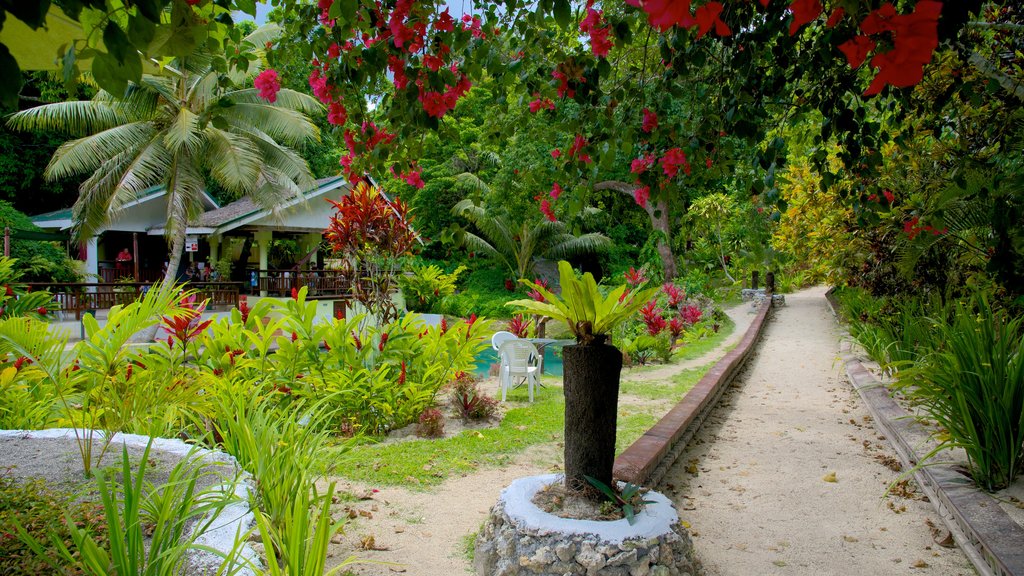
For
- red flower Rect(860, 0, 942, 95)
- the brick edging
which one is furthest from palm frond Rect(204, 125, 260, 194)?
red flower Rect(860, 0, 942, 95)

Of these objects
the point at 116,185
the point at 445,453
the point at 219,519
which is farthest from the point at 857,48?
the point at 116,185

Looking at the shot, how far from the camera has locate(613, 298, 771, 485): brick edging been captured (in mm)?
3666

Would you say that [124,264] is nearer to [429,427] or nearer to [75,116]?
[75,116]

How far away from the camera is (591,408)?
2936 mm

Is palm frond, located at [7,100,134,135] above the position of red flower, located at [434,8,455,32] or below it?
above

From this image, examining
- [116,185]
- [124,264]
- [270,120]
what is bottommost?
[124,264]

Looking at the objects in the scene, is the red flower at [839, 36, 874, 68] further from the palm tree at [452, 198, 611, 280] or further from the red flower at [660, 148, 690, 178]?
the palm tree at [452, 198, 611, 280]

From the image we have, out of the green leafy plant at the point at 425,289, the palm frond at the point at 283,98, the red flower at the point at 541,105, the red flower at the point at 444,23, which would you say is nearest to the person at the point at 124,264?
the palm frond at the point at 283,98

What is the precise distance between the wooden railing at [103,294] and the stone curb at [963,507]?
1232 cm

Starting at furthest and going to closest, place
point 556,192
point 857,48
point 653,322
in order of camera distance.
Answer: point 653,322, point 556,192, point 857,48

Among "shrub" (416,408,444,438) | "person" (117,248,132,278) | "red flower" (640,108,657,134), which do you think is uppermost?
"red flower" (640,108,657,134)

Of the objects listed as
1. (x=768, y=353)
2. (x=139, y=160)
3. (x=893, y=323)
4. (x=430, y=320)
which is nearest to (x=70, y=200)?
(x=139, y=160)

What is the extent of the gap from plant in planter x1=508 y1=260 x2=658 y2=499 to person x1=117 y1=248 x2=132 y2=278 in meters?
19.2

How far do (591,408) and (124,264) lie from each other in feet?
68.2
